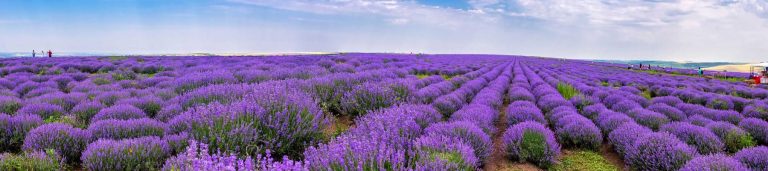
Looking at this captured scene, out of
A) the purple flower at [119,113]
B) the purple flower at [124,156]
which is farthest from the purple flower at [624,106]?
the purple flower at [119,113]

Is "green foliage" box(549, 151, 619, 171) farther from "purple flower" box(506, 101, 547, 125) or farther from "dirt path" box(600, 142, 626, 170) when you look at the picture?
"purple flower" box(506, 101, 547, 125)

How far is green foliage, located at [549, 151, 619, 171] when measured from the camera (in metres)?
4.34

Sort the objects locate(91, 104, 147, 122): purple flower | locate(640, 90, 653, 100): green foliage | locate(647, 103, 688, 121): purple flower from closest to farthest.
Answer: locate(91, 104, 147, 122): purple flower < locate(647, 103, 688, 121): purple flower < locate(640, 90, 653, 100): green foliage

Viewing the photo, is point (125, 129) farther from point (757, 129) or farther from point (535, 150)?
point (757, 129)

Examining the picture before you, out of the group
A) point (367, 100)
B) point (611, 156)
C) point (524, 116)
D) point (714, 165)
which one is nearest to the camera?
point (714, 165)

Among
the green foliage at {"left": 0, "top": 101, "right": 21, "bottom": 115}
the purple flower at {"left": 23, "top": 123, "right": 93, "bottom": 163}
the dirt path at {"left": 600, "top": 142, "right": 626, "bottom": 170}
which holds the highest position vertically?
the green foliage at {"left": 0, "top": 101, "right": 21, "bottom": 115}

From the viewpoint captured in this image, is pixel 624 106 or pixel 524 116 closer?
pixel 524 116

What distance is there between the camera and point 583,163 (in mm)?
4570

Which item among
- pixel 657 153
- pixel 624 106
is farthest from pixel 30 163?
pixel 624 106

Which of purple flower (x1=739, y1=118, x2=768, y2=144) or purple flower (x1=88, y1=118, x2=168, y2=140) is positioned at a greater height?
purple flower (x1=88, y1=118, x2=168, y2=140)

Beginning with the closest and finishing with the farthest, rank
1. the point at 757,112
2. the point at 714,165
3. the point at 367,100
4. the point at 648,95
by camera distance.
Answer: the point at 714,165 < the point at 367,100 < the point at 757,112 < the point at 648,95

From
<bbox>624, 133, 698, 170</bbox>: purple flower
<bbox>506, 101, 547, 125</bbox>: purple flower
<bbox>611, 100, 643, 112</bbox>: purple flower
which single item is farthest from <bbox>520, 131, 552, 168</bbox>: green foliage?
<bbox>611, 100, 643, 112</bbox>: purple flower

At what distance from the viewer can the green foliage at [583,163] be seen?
4340mm

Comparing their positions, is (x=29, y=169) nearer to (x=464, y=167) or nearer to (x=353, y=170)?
(x=353, y=170)
